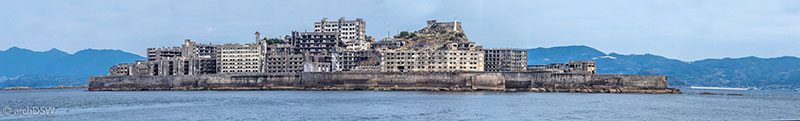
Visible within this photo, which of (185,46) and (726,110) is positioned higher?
(185,46)

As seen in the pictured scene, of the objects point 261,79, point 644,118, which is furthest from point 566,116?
point 261,79

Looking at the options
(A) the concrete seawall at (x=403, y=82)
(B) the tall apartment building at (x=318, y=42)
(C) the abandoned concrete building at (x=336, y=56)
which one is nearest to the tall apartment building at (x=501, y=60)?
(C) the abandoned concrete building at (x=336, y=56)

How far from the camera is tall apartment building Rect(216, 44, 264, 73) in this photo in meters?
176

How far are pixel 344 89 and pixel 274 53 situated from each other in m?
28.4

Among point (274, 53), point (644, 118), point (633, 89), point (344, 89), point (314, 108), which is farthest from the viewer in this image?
point (274, 53)

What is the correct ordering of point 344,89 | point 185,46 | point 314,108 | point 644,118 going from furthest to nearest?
point 185,46, point 344,89, point 314,108, point 644,118

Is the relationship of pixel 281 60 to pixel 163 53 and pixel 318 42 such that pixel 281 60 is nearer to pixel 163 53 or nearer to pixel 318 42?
pixel 318 42

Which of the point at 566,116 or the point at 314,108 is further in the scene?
the point at 314,108

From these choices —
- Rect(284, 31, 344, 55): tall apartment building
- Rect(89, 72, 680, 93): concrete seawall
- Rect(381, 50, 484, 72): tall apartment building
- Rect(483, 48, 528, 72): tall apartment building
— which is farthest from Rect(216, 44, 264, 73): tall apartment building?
Rect(483, 48, 528, 72): tall apartment building

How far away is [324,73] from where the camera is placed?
15588cm

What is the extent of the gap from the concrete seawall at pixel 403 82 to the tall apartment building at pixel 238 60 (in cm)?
1290

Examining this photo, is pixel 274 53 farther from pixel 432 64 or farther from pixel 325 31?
pixel 432 64

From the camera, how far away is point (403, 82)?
153000mm

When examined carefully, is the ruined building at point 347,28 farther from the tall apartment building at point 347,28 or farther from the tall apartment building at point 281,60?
the tall apartment building at point 281,60
